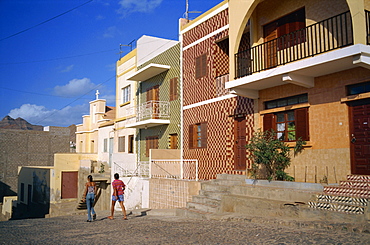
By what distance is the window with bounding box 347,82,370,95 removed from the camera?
34.3 ft

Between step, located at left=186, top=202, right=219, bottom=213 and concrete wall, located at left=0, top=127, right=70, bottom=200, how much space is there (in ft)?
106

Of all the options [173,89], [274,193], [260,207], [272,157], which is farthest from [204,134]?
[260,207]

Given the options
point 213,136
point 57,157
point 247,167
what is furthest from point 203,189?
point 57,157

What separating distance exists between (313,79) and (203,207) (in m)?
5.60

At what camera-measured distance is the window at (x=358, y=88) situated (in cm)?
1046

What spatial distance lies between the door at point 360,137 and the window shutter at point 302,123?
1659 millimetres

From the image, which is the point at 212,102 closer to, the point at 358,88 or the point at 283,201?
the point at 358,88

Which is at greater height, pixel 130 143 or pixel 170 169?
pixel 130 143

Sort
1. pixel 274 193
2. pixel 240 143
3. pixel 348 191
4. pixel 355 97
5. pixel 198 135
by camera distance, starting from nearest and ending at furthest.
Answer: pixel 348 191 → pixel 355 97 → pixel 274 193 → pixel 240 143 → pixel 198 135

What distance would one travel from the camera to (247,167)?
14.6m

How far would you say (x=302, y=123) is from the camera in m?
12.3

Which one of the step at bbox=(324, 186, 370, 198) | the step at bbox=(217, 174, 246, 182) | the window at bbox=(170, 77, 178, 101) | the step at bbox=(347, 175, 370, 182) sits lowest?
the step at bbox=(324, 186, 370, 198)

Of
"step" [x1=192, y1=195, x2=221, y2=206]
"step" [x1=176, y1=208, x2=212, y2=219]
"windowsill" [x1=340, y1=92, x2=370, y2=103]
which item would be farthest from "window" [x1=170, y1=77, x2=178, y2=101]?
"windowsill" [x1=340, y1=92, x2=370, y2=103]

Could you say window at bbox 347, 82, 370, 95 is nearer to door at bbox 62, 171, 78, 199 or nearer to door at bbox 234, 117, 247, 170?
door at bbox 234, 117, 247, 170
